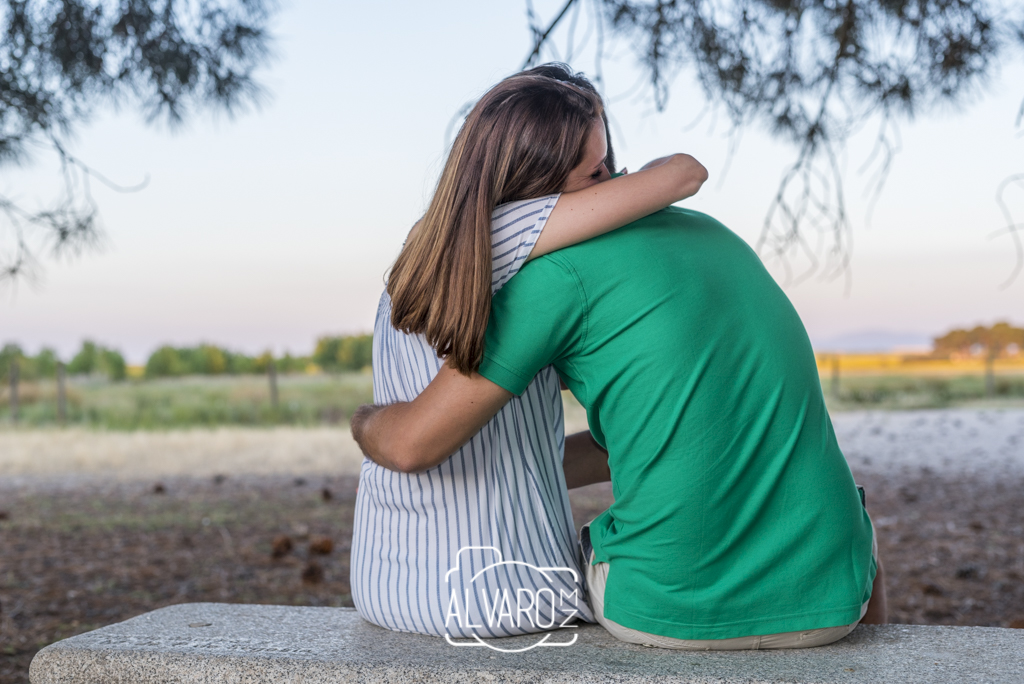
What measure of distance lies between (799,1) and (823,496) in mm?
3059

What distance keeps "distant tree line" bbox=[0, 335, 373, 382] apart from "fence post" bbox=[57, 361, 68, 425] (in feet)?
0.76

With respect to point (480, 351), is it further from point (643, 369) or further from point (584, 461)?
point (584, 461)

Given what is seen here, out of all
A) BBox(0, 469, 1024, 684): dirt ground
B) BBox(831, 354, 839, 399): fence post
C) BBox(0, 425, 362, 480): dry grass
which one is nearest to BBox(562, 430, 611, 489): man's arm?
BBox(0, 469, 1024, 684): dirt ground

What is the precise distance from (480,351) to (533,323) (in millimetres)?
78

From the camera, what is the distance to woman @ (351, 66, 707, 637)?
1.07 meters

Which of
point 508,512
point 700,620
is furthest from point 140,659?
point 700,620

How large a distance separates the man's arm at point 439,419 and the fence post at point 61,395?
13.3 m

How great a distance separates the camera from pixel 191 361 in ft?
57.2

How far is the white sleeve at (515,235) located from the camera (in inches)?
42.3

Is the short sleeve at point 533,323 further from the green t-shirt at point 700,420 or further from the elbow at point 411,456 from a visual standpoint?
the elbow at point 411,456

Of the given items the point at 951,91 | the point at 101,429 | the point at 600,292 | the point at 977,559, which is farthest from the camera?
the point at 101,429

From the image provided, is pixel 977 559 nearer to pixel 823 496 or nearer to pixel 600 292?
pixel 823 496

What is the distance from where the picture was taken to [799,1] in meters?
3.50

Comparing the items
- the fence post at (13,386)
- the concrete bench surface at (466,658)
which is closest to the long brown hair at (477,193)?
the concrete bench surface at (466,658)
